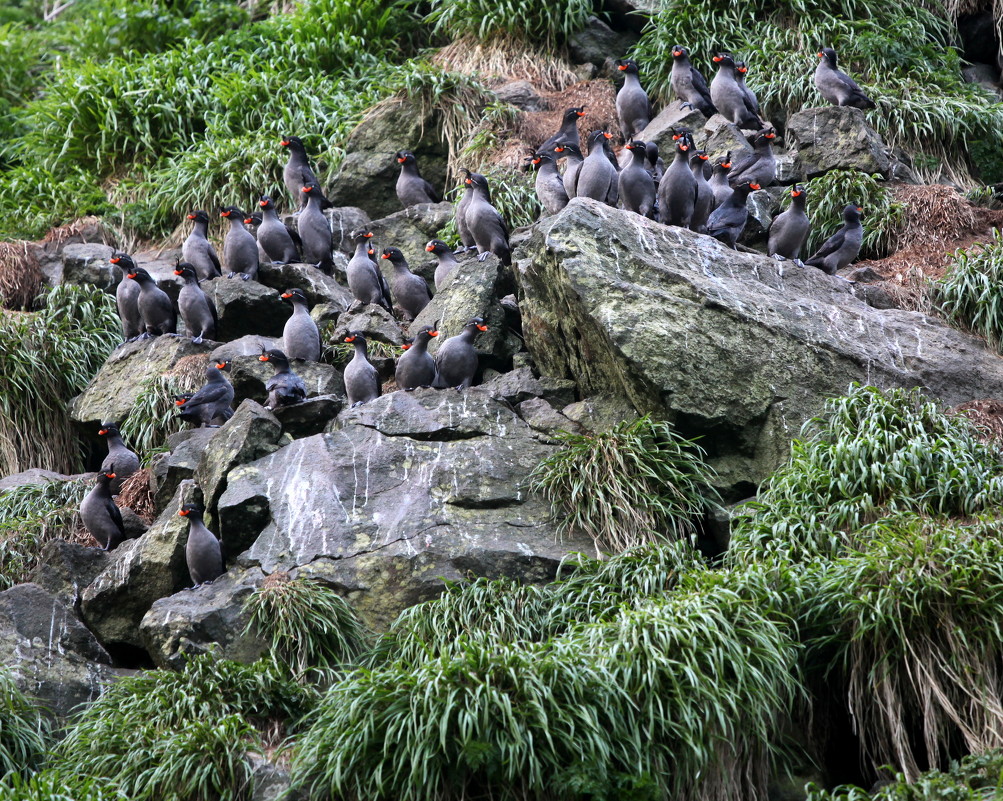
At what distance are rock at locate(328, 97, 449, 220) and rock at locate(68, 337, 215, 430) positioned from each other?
3000mm

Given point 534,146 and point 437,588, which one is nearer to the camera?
point 437,588

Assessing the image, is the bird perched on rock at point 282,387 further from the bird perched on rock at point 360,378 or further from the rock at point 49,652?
the rock at point 49,652

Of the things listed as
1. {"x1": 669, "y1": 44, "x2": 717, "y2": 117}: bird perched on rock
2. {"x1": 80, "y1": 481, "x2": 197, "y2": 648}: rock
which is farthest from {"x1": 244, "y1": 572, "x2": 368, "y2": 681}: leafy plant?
{"x1": 669, "y1": 44, "x2": 717, "y2": 117}: bird perched on rock

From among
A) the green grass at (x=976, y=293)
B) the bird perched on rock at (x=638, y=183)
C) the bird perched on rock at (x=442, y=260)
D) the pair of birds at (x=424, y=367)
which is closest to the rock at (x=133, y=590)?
the pair of birds at (x=424, y=367)

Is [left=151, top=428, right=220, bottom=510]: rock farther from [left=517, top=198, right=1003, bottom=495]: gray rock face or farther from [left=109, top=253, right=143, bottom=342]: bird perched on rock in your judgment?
[left=517, top=198, right=1003, bottom=495]: gray rock face

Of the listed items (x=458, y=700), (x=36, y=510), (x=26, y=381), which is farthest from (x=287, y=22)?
(x=458, y=700)

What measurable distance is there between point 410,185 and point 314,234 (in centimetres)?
138

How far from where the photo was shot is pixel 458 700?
17.5ft

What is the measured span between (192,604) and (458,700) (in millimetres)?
2458

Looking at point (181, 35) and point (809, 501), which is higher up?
point (181, 35)

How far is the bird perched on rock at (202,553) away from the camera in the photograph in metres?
7.21

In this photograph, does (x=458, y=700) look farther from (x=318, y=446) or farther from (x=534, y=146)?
(x=534, y=146)

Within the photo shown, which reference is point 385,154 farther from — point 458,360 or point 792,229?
point 792,229

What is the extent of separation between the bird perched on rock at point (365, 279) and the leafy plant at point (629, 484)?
11.9 ft
